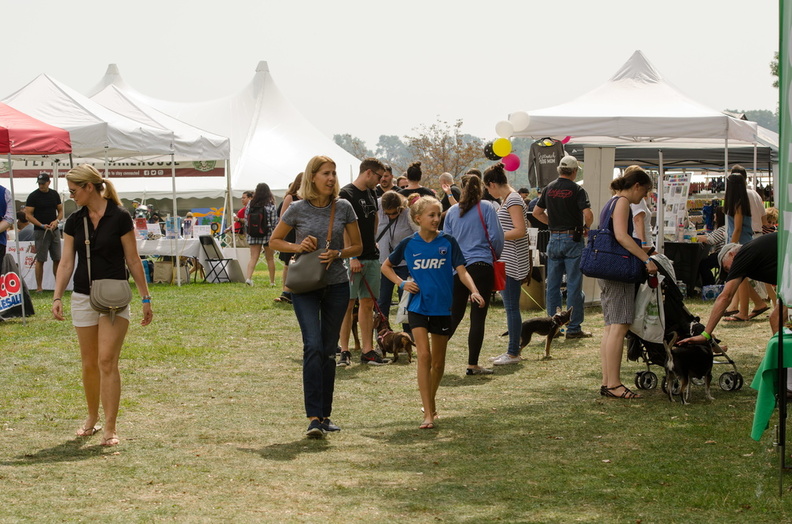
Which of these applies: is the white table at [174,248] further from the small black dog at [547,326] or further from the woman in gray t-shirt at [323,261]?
the woman in gray t-shirt at [323,261]

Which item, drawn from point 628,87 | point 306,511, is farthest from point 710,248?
point 306,511

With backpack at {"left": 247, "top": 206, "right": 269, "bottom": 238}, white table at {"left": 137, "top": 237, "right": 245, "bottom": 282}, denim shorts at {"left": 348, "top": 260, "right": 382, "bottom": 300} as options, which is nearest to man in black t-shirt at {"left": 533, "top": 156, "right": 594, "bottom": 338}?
denim shorts at {"left": 348, "top": 260, "right": 382, "bottom": 300}

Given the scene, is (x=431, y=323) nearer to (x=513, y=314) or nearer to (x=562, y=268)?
(x=513, y=314)

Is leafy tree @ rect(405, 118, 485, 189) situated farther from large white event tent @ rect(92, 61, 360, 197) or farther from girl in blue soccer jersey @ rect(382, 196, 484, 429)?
girl in blue soccer jersey @ rect(382, 196, 484, 429)

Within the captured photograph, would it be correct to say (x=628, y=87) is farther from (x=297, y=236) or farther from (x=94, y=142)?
(x=297, y=236)

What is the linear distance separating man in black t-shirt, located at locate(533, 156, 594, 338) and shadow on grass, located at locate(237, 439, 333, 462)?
5.43 meters

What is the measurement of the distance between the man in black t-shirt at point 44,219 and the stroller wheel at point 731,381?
12.3 m

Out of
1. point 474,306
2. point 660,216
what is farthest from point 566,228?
point 660,216

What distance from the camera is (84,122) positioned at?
18.3m

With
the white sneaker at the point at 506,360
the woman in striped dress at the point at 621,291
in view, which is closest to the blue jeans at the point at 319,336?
the woman in striped dress at the point at 621,291

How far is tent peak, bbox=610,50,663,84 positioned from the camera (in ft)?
54.2

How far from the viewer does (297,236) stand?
6.95 m

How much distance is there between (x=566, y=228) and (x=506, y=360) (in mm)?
2054

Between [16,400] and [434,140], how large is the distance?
163ft
